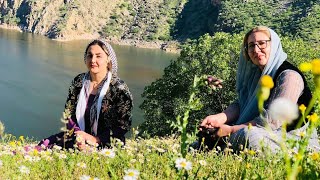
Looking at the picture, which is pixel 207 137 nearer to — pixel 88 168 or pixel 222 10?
pixel 88 168

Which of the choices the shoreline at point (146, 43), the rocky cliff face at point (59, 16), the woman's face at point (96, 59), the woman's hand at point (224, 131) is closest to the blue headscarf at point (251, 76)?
the woman's hand at point (224, 131)

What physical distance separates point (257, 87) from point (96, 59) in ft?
5.88

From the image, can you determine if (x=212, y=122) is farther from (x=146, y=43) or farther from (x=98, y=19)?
(x=98, y=19)

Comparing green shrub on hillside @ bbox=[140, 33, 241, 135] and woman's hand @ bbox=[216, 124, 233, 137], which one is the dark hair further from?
green shrub on hillside @ bbox=[140, 33, 241, 135]

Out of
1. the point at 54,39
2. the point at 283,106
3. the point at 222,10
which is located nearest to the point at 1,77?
the point at 283,106

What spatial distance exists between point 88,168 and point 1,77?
52.1 m

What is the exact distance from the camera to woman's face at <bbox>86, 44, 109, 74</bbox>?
438 centimetres

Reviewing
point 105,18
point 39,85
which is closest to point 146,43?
point 105,18

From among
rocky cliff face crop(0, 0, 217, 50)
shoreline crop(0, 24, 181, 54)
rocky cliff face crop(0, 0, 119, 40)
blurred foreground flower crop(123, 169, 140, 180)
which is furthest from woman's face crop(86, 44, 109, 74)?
rocky cliff face crop(0, 0, 119, 40)

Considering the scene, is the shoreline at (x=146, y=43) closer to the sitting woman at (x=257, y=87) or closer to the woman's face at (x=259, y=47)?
the sitting woman at (x=257, y=87)

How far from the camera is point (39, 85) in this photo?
5066cm

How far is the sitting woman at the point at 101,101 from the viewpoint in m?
4.39

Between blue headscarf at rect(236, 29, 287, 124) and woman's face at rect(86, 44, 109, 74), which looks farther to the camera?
woman's face at rect(86, 44, 109, 74)

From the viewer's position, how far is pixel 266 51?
11.9 feet
